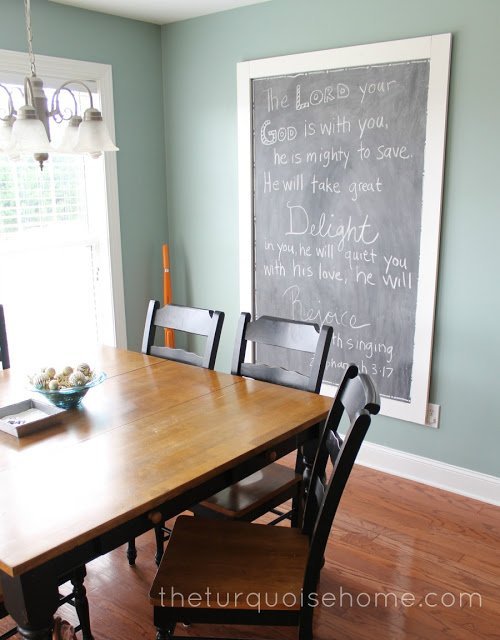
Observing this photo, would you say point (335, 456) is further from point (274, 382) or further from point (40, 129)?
point (40, 129)

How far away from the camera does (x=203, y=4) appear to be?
3348 mm

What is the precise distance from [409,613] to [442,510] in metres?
0.79

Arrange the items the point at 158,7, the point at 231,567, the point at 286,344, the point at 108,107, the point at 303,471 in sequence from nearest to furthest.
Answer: the point at 231,567 → the point at 303,471 → the point at 286,344 → the point at 158,7 → the point at 108,107

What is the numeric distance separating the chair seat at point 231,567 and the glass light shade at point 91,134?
1.21m

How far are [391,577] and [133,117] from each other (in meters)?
2.88

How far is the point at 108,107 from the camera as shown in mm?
3580

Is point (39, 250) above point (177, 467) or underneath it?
above

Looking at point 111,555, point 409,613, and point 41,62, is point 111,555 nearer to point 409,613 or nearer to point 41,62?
point 409,613

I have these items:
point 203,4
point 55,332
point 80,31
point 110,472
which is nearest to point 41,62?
point 80,31

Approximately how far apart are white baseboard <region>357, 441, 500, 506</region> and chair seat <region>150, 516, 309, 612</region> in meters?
1.45

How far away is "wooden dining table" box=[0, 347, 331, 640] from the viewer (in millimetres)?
1403

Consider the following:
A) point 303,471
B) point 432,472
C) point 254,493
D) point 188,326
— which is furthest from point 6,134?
point 432,472

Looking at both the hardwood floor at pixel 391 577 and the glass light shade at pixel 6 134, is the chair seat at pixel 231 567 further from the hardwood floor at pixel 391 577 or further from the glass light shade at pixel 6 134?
the glass light shade at pixel 6 134

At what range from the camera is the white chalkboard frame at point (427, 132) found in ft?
9.20
